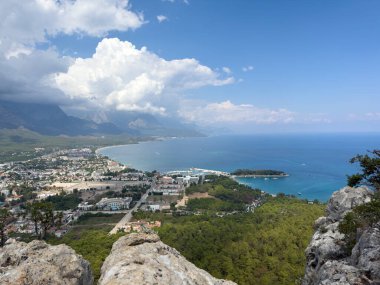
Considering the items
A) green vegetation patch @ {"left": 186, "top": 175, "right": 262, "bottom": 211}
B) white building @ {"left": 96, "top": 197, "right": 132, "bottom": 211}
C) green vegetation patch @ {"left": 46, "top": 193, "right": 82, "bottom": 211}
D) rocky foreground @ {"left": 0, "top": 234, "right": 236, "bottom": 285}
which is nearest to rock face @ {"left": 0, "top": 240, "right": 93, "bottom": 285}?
rocky foreground @ {"left": 0, "top": 234, "right": 236, "bottom": 285}

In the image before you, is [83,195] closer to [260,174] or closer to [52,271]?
[260,174]

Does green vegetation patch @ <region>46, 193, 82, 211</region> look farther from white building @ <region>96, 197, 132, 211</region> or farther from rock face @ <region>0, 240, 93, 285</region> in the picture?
rock face @ <region>0, 240, 93, 285</region>

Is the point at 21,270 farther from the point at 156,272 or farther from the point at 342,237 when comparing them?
the point at 342,237

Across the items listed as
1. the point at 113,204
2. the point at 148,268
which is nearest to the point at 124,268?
the point at 148,268

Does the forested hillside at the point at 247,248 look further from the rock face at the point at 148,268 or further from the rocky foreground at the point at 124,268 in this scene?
the rock face at the point at 148,268

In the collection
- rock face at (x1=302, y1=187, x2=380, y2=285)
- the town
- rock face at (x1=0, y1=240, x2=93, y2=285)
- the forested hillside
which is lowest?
the town

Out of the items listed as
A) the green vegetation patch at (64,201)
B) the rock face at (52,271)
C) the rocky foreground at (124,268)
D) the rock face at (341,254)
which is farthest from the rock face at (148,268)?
the green vegetation patch at (64,201)
